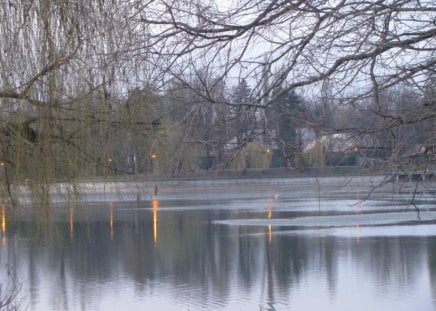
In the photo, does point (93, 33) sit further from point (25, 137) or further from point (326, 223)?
point (326, 223)

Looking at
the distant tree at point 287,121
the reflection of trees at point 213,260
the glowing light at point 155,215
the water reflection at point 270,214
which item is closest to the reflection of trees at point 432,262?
the reflection of trees at point 213,260

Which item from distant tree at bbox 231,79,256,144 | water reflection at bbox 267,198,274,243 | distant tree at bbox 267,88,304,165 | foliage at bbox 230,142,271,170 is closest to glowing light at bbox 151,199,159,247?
water reflection at bbox 267,198,274,243

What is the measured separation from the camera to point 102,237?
A: 827 inches

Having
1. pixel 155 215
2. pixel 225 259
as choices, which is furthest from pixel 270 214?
pixel 225 259

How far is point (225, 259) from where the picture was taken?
16.7 meters

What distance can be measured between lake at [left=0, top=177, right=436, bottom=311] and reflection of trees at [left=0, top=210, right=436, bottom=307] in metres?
0.03

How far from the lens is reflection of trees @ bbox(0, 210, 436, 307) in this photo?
13773 mm

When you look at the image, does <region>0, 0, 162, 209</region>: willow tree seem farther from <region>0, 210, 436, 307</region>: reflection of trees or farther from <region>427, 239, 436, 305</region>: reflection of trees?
<region>427, 239, 436, 305</region>: reflection of trees

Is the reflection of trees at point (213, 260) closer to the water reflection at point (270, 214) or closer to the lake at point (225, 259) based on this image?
the lake at point (225, 259)

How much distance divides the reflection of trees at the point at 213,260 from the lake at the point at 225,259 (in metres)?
0.03

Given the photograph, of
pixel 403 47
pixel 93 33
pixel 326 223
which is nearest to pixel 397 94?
pixel 403 47

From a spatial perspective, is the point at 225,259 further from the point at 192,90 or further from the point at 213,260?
the point at 192,90

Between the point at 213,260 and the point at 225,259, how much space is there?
9.8 inches

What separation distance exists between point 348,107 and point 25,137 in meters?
1.76
